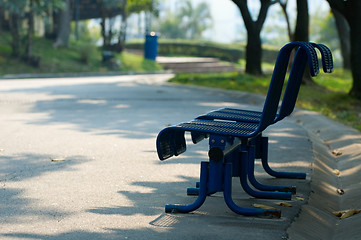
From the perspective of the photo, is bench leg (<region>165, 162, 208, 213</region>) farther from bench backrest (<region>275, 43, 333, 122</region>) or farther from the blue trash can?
the blue trash can

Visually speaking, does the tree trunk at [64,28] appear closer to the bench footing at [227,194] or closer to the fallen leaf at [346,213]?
the fallen leaf at [346,213]

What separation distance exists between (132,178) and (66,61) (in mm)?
25017

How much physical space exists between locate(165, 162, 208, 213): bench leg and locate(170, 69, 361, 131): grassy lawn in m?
6.49

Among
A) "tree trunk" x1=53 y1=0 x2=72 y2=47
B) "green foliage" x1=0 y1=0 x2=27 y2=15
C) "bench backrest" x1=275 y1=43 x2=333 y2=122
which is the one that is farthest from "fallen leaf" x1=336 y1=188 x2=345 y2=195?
"tree trunk" x1=53 y1=0 x2=72 y2=47

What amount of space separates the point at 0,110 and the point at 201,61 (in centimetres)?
2599

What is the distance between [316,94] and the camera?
18328 millimetres

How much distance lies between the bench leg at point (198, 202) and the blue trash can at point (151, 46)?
1267 inches

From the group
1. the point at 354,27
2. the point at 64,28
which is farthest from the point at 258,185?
the point at 64,28

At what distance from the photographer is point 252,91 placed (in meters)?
17.6

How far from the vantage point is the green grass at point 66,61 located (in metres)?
28.3

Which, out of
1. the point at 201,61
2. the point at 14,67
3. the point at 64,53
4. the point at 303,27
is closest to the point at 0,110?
the point at 303,27

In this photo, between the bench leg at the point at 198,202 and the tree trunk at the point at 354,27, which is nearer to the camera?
the bench leg at the point at 198,202

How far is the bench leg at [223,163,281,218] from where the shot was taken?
516 centimetres

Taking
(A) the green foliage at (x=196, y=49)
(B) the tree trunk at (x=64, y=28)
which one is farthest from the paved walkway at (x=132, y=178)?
(A) the green foliage at (x=196, y=49)
